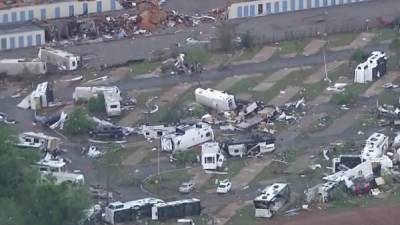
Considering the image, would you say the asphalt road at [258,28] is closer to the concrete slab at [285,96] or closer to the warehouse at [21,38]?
the warehouse at [21,38]

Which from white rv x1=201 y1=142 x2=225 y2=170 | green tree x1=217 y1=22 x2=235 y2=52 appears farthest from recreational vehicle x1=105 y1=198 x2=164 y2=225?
green tree x1=217 y1=22 x2=235 y2=52

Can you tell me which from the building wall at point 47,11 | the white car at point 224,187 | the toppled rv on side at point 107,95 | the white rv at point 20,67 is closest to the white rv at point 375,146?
the white car at point 224,187

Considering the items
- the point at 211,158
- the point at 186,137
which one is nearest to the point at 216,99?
the point at 186,137

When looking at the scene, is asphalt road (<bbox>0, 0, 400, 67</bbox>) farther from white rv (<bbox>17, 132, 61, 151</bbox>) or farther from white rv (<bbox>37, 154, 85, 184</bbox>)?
white rv (<bbox>37, 154, 85, 184</bbox>)

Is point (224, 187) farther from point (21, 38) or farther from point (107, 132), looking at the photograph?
point (21, 38)

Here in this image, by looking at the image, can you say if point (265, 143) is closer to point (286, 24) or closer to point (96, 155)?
point (96, 155)

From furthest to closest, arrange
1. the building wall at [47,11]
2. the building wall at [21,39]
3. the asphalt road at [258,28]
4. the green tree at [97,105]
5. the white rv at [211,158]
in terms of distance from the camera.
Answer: the building wall at [47,11]
the building wall at [21,39]
the asphalt road at [258,28]
the green tree at [97,105]
the white rv at [211,158]
